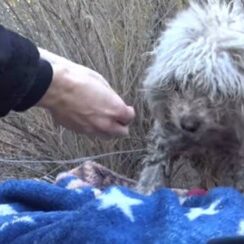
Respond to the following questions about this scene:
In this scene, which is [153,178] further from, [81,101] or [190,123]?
[81,101]

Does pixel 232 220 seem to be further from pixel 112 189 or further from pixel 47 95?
pixel 47 95

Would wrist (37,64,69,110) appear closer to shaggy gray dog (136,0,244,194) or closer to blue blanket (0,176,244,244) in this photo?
blue blanket (0,176,244,244)

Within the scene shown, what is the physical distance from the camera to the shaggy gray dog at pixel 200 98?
3.59 m

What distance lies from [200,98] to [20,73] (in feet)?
5.16

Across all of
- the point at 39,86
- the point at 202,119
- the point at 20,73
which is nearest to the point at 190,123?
the point at 202,119

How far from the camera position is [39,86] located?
88.6 inches

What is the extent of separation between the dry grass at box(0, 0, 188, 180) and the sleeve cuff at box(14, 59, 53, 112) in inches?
103

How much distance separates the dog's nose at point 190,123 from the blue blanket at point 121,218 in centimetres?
91

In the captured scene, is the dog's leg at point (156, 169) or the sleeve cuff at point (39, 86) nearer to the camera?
the sleeve cuff at point (39, 86)

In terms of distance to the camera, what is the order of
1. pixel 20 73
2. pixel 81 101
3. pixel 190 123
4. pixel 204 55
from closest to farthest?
1. pixel 20 73
2. pixel 81 101
3. pixel 190 123
4. pixel 204 55

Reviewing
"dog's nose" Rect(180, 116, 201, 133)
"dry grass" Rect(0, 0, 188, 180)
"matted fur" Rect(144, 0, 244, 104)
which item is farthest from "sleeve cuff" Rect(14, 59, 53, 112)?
"dry grass" Rect(0, 0, 188, 180)

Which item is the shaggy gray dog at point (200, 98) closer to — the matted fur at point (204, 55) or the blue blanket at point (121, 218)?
the matted fur at point (204, 55)

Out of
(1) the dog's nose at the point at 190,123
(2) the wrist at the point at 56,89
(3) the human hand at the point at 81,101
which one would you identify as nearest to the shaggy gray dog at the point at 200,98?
(1) the dog's nose at the point at 190,123

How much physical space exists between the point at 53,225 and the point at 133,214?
22 cm
